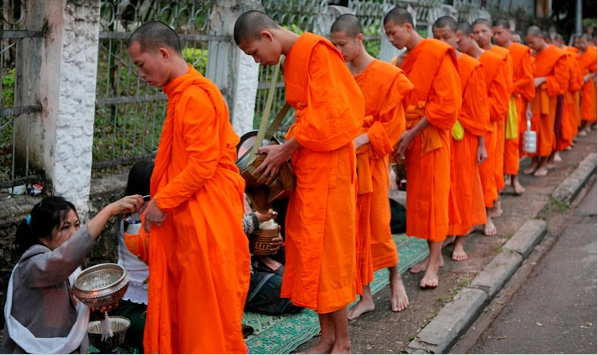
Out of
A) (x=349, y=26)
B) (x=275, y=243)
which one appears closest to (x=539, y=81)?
(x=349, y=26)

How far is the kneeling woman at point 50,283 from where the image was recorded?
3.99 meters

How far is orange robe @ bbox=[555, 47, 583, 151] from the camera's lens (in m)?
12.5

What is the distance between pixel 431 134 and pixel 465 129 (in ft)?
2.98

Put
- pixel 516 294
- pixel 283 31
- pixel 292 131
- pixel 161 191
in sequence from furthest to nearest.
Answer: pixel 516 294
pixel 292 131
pixel 283 31
pixel 161 191

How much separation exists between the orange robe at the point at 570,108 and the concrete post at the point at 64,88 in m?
8.16

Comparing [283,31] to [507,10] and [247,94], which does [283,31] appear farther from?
[507,10]

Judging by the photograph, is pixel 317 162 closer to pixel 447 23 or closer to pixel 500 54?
pixel 447 23

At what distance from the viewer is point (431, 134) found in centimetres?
658

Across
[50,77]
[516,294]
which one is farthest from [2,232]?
[516,294]

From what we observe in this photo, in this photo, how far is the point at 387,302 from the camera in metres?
6.32

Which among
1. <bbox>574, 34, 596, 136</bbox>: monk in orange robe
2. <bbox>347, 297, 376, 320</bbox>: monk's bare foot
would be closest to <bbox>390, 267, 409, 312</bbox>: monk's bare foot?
<bbox>347, 297, 376, 320</bbox>: monk's bare foot

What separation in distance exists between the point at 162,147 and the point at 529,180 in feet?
26.8

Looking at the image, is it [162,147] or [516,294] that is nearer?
[162,147]

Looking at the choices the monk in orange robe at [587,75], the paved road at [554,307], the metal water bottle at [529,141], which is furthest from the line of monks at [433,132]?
the monk in orange robe at [587,75]
